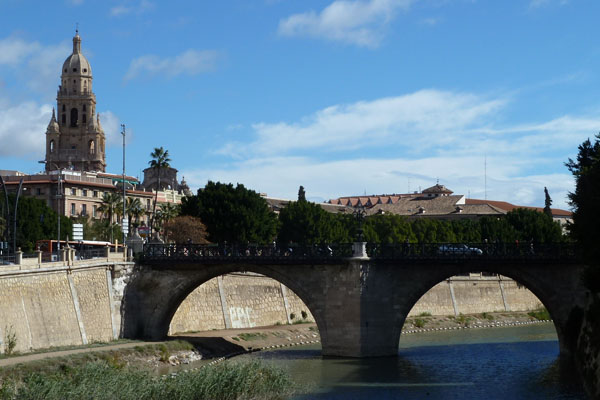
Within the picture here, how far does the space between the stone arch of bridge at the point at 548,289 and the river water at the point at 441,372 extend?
8.05 feet

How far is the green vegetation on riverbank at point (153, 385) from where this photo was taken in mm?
42031

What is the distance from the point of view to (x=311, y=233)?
117250 millimetres

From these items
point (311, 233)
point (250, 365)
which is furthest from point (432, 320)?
point (250, 365)

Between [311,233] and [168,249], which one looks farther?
[311,233]

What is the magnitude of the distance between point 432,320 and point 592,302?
38.8 m

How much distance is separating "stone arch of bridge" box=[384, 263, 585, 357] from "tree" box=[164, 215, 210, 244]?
3572 centimetres

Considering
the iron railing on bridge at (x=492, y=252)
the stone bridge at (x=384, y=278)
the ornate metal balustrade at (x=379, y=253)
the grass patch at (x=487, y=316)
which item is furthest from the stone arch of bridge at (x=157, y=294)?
A: the grass patch at (x=487, y=316)

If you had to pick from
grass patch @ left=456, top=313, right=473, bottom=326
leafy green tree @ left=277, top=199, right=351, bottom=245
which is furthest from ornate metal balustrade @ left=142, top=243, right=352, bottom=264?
leafy green tree @ left=277, top=199, right=351, bottom=245

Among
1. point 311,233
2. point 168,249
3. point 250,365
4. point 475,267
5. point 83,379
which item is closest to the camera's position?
point 83,379

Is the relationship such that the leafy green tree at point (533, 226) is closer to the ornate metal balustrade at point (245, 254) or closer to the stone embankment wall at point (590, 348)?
Result: the ornate metal balustrade at point (245, 254)

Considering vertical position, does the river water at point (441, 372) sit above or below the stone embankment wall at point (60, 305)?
below

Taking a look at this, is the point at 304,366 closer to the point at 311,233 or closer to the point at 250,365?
the point at 250,365

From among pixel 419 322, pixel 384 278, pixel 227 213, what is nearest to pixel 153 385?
pixel 384 278

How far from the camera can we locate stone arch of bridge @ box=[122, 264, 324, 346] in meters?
71.9
